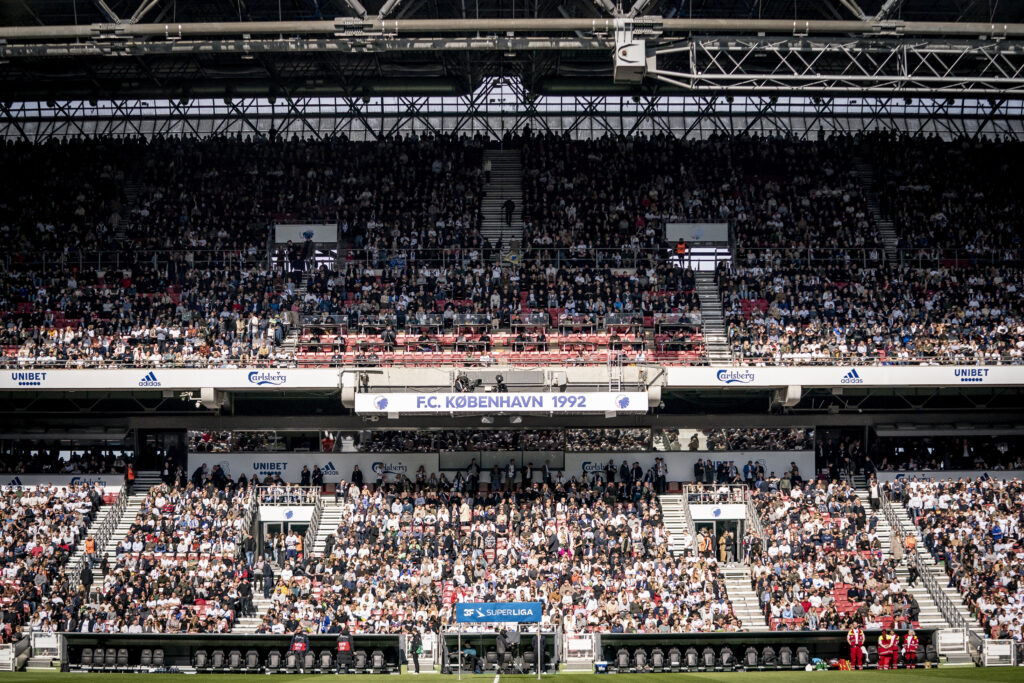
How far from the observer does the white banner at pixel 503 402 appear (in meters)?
38.9

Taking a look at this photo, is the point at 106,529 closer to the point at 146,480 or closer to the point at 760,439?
the point at 146,480

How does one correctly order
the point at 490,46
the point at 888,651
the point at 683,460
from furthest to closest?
1. the point at 683,460
2. the point at 490,46
3. the point at 888,651

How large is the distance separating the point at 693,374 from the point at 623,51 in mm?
11485

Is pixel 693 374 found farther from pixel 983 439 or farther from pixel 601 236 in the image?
pixel 983 439

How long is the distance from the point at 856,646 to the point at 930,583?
6.23 meters

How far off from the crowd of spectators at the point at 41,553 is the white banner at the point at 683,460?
16595 mm

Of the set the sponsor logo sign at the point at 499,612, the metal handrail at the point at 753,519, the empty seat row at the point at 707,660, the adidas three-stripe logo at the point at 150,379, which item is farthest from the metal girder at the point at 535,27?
the empty seat row at the point at 707,660

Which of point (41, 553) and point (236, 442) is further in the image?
point (236, 442)

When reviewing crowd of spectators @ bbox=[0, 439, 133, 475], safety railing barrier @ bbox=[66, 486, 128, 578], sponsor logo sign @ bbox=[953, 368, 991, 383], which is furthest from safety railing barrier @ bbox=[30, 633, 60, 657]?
sponsor logo sign @ bbox=[953, 368, 991, 383]

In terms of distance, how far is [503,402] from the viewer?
3894 cm

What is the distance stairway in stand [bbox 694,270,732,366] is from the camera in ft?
136

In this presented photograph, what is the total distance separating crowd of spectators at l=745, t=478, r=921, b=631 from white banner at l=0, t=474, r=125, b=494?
21.8 metres

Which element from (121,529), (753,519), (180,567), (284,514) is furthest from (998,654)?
(121,529)

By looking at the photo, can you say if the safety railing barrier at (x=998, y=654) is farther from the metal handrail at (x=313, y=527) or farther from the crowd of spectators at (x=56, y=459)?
the crowd of spectators at (x=56, y=459)
